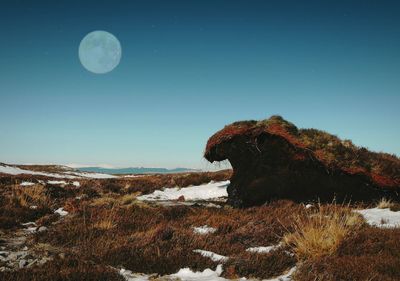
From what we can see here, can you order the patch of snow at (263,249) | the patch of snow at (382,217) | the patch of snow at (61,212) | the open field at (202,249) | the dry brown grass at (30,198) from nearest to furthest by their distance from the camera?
the open field at (202,249) → the patch of snow at (263,249) → the patch of snow at (382,217) → the patch of snow at (61,212) → the dry brown grass at (30,198)

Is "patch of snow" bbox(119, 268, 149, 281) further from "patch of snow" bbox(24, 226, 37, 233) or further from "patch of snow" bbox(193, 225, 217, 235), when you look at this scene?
"patch of snow" bbox(24, 226, 37, 233)

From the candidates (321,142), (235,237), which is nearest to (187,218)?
(235,237)

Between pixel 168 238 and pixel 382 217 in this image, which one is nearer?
pixel 168 238

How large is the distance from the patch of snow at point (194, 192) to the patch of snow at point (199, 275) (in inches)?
485

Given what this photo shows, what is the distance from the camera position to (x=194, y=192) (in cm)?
1888

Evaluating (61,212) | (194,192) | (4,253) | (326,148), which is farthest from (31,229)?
(194,192)

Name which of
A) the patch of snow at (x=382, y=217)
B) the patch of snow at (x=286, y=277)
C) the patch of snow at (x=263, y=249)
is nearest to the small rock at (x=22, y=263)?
the patch of snow at (x=263, y=249)

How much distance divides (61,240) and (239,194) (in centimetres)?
628

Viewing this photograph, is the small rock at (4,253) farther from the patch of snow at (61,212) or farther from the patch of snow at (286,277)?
the patch of snow at (61,212)

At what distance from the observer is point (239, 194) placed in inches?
455

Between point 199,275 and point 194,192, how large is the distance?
556 inches

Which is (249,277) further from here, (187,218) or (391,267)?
(187,218)

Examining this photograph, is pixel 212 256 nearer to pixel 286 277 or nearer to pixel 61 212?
pixel 286 277

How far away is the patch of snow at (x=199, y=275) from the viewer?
15.2 feet
